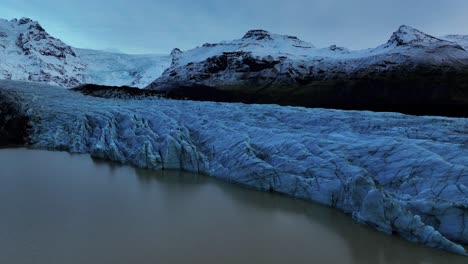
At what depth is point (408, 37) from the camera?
61.3 metres

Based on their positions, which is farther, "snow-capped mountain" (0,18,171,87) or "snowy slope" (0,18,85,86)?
"snowy slope" (0,18,85,86)

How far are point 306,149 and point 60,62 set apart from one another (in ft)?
517

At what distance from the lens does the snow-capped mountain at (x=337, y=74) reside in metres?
45.8

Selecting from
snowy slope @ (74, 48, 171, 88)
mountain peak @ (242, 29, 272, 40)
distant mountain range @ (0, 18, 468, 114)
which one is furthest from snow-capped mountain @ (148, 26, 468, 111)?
snowy slope @ (74, 48, 171, 88)

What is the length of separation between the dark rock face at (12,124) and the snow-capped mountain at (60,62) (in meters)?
68.8

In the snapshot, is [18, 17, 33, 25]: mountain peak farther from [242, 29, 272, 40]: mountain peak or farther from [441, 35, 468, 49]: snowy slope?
[441, 35, 468, 49]: snowy slope

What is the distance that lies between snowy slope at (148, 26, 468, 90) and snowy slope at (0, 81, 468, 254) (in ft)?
122

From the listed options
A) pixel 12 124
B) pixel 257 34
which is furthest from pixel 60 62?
pixel 12 124

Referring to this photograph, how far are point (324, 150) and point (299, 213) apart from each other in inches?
125

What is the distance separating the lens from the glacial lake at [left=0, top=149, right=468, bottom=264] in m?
7.53

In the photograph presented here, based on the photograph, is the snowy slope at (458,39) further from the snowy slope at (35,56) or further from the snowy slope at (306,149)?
the snowy slope at (35,56)

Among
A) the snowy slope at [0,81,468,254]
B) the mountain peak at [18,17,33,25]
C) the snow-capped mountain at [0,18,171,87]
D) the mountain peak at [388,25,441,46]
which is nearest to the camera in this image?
the snowy slope at [0,81,468,254]

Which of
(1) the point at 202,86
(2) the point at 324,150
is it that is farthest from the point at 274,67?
(2) the point at 324,150

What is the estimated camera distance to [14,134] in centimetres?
2009
